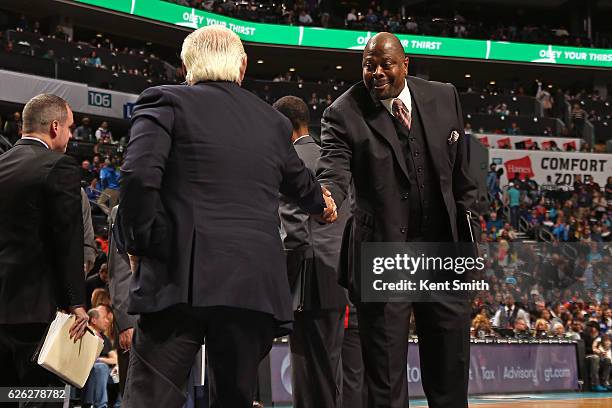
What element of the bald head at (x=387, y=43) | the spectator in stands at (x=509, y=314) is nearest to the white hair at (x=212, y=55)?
the bald head at (x=387, y=43)

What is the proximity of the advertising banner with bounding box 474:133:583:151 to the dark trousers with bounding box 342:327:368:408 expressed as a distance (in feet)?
78.2

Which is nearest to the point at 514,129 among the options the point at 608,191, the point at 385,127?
the point at 608,191

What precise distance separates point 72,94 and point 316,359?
20.0m

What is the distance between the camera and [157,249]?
3037mm

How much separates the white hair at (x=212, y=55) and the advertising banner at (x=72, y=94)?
64.7 ft

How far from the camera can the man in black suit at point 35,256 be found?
420cm

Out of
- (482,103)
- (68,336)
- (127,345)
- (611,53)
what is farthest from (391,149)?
(611,53)

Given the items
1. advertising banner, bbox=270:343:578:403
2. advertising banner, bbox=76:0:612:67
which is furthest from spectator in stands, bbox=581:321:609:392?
advertising banner, bbox=76:0:612:67

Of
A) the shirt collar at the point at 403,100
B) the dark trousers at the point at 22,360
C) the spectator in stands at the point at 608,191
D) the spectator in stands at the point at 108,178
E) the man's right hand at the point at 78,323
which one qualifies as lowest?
the dark trousers at the point at 22,360

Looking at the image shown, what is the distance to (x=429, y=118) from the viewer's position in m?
4.02

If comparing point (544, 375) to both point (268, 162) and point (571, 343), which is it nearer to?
point (571, 343)

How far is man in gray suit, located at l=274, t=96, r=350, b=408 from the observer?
5.11m

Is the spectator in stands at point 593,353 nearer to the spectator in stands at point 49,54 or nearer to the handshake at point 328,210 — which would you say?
the handshake at point 328,210

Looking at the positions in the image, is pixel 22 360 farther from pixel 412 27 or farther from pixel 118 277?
pixel 412 27
